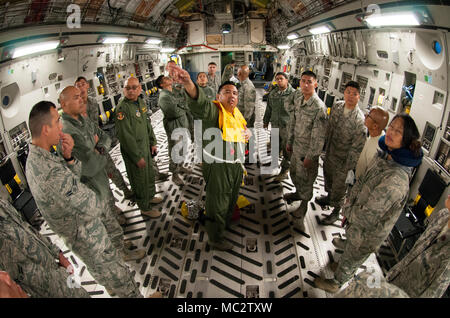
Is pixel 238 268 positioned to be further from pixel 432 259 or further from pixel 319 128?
pixel 319 128

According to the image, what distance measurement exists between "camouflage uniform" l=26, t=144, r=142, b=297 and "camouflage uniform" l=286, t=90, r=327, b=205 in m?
2.74

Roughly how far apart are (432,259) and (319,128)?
211 cm

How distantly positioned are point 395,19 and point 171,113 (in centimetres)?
395

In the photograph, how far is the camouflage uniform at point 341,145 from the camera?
3301 millimetres

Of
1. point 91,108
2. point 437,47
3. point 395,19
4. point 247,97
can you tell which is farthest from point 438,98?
point 91,108

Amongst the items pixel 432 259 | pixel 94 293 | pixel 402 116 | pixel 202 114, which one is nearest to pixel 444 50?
pixel 402 116

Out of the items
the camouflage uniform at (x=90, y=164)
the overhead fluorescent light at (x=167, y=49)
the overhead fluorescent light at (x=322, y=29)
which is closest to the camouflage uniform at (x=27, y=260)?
the camouflage uniform at (x=90, y=164)

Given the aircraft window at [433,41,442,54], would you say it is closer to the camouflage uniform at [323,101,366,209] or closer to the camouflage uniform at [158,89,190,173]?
the camouflage uniform at [323,101,366,209]

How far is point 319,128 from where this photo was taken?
3.36 metres

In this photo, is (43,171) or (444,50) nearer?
(43,171)

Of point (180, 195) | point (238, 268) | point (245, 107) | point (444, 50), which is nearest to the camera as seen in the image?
point (444, 50)

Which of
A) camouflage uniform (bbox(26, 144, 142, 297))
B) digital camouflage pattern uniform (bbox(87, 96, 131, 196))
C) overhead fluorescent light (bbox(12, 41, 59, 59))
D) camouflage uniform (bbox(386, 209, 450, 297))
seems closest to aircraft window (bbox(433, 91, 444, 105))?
camouflage uniform (bbox(386, 209, 450, 297))

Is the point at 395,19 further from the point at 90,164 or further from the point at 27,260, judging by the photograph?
the point at 27,260

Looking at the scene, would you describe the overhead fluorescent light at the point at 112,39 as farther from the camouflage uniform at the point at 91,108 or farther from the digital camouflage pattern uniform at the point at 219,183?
the digital camouflage pattern uniform at the point at 219,183
